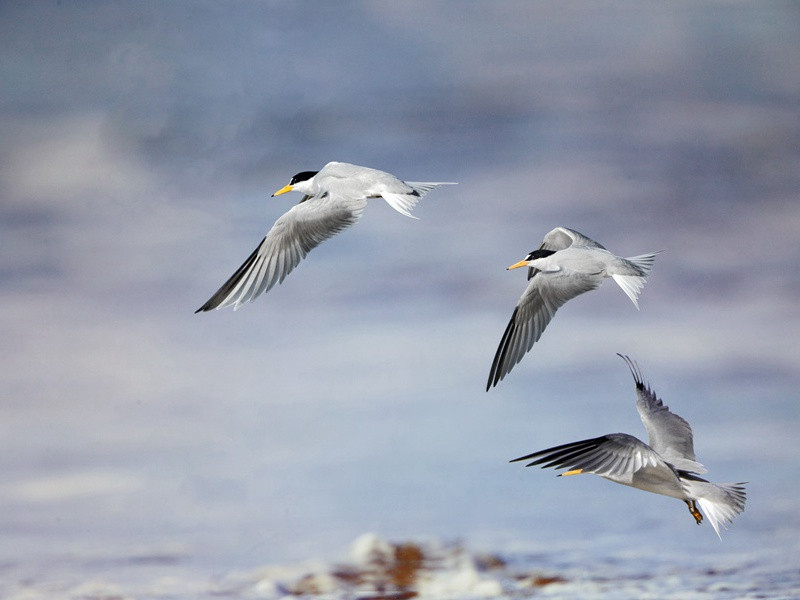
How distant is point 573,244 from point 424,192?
70 cm

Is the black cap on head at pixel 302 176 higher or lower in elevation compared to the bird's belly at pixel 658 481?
higher

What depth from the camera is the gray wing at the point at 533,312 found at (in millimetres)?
4016

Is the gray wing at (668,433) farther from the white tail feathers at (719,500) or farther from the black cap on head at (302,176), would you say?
the black cap on head at (302,176)

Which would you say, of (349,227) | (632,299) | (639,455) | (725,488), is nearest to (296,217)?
(349,227)

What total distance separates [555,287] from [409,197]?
0.67 m

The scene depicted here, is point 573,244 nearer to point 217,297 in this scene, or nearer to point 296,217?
point 296,217

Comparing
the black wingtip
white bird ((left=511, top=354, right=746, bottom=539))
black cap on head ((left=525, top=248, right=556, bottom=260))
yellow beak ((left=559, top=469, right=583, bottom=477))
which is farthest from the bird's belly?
black cap on head ((left=525, top=248, right=556, bottom=260))

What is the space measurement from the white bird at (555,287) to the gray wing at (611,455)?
0.66m

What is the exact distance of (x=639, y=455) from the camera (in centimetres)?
339

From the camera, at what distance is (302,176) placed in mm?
4332

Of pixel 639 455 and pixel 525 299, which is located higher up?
pixel 525 299

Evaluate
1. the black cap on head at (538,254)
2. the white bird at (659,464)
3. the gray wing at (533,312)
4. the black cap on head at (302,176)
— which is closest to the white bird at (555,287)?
the gray wing at (533,312)

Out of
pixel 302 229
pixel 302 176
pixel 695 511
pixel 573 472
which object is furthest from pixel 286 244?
pixel 695 511

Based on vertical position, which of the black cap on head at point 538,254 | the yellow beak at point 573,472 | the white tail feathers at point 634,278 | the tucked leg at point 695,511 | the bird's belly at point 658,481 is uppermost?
the black cap on head at point 538,254
